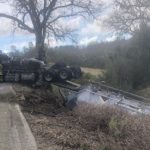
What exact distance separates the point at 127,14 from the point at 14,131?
141 ft

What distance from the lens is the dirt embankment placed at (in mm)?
10523

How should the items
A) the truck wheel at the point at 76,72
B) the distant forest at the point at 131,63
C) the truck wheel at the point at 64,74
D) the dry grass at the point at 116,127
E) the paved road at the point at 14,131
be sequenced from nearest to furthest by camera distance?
the paved road at the point at 14,131
the dry grass at the point at 116,127
the truck wheel at the point at 64,74
the truck wheel at the point at 76,72
the distant forest at the point at 131,63

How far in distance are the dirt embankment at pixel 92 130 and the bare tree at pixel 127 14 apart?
3519cm

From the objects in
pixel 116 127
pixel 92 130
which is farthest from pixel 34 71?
pixel 116 127

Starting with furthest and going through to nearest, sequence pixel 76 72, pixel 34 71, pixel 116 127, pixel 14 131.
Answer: pixel 34 71 < pixel 76 72 < pixel 116 127 < pixel 14 131

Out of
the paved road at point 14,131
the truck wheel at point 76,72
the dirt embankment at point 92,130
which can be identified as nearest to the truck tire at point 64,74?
the truck wheel at point 76,72

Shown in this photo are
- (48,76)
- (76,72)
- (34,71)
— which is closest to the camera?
(48,76)

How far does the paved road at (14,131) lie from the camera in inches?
402

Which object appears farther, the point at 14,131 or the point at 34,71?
the point at 34,71

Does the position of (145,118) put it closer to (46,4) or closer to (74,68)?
(74,68)

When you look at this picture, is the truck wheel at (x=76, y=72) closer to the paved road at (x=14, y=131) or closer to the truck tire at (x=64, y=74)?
the truck tire at (x=64, y=74)

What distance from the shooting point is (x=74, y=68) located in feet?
82.9

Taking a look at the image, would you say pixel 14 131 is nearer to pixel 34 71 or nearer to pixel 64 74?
pixel 64 74

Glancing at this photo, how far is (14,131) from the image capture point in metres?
11.6
